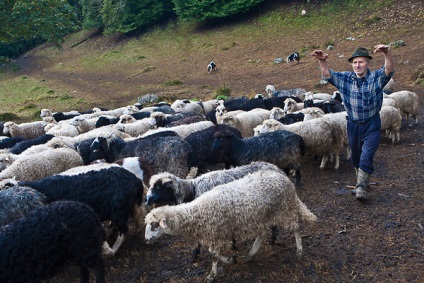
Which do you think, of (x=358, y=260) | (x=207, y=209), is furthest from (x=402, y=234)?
(x=207, y=209)

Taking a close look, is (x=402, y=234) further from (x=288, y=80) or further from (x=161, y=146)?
(x=288, y=80)

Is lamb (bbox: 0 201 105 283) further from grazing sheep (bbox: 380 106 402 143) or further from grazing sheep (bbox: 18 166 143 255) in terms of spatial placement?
grazing sheep (bbox: 380 106 402 143)

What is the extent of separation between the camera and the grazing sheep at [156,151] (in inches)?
277

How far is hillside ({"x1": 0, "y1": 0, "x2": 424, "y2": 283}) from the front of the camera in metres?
4.57

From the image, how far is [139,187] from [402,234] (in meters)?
3.80

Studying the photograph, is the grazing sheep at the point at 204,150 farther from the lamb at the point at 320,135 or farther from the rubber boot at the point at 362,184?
the rubber boot at the point at 362,184

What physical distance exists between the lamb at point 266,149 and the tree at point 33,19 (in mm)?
12971

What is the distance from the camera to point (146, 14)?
4484 centimetres

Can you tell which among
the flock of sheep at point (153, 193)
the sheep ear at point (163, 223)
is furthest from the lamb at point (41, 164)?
the sheep ear at point (163, 223)

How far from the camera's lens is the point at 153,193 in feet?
17.0

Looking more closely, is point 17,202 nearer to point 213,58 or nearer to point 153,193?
point 153,193

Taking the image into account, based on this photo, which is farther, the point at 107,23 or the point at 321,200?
the point at 107,23

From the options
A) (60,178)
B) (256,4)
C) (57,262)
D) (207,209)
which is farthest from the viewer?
(256,4)

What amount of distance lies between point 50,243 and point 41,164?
3.55 m
